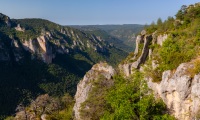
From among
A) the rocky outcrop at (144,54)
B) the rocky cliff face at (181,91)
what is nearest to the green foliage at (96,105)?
the rocky cliff face at (181,91)

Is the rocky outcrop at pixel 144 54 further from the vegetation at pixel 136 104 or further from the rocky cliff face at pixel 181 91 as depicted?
the rocky cliff face at pixel 181 91

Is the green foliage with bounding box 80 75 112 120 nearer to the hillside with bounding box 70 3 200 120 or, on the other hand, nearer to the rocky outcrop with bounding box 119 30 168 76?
the hillside with bounding box 70 3 200 120

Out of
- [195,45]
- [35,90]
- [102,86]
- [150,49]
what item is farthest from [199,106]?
[35,90]

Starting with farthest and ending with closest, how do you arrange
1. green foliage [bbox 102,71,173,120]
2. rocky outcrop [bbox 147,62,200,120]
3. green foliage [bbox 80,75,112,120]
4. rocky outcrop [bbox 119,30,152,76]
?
1. rocky outcrop [bbox 119,30,152,76]
2. green foliage [bbox 80,75,112,120]
3. green foliage [bbox 102,71,173,120]
4. rocky outcrop [bbox 147,62,200,120]

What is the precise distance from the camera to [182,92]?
105 ft

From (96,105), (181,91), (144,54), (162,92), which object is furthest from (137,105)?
(144,54)

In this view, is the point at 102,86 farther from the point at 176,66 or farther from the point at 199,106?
the point at 199,106

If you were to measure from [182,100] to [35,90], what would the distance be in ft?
556

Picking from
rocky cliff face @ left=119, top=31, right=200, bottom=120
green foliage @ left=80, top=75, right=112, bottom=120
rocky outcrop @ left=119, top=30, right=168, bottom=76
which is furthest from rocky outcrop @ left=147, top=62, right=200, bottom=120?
rocky outcrop @ left=119, top=30, right=168, bottom=76

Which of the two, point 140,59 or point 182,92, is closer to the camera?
point 182,92

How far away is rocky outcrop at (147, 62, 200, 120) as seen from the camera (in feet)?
101

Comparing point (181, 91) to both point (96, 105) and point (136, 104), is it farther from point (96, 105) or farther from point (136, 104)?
point (96, 105)

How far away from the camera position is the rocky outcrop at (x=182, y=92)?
101 feet

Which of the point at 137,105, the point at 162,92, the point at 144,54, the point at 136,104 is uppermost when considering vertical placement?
the point at 144,54
